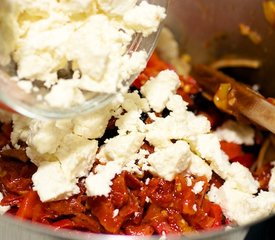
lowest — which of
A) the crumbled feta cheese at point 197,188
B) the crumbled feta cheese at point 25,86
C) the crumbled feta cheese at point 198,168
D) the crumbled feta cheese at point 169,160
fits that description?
the crumbled feta cheese at point 197,188

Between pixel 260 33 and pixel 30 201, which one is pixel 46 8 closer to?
pixel 30 201

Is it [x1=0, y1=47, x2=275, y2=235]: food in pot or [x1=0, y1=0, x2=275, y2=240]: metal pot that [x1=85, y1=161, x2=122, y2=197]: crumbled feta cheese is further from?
[x1=0, y1=0, x2=275, y2=240]: metal pot

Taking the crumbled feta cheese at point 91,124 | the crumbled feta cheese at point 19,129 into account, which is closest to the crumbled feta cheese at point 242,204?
the crumbled feta cheese at point 91,124

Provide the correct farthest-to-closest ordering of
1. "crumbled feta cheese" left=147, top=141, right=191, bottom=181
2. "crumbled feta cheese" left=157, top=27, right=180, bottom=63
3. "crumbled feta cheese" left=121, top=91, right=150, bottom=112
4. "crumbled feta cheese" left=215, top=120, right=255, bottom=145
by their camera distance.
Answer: "crumbled feta cheese" left=157, top=27, right=180, bottom=63, "crumbled feta cheese" left=215, top=120, right=255, bottom=145, "crumbled feta cheese" left=121, top=91, right=150, bottom=112, "crumbled feta cheese" left=147, top=141, right=191, bottom=181

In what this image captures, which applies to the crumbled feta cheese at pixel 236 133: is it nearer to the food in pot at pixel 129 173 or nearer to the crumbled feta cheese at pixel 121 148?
the food in pot at pixel 129 173

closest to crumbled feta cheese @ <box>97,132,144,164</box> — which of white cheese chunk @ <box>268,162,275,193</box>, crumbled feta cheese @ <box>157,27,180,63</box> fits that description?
white cheese chunk @ <box>268,162,275,193</box>

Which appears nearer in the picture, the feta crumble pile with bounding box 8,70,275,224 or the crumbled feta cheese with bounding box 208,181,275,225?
the feta crumble pile with bounding box 8,70,275,224
